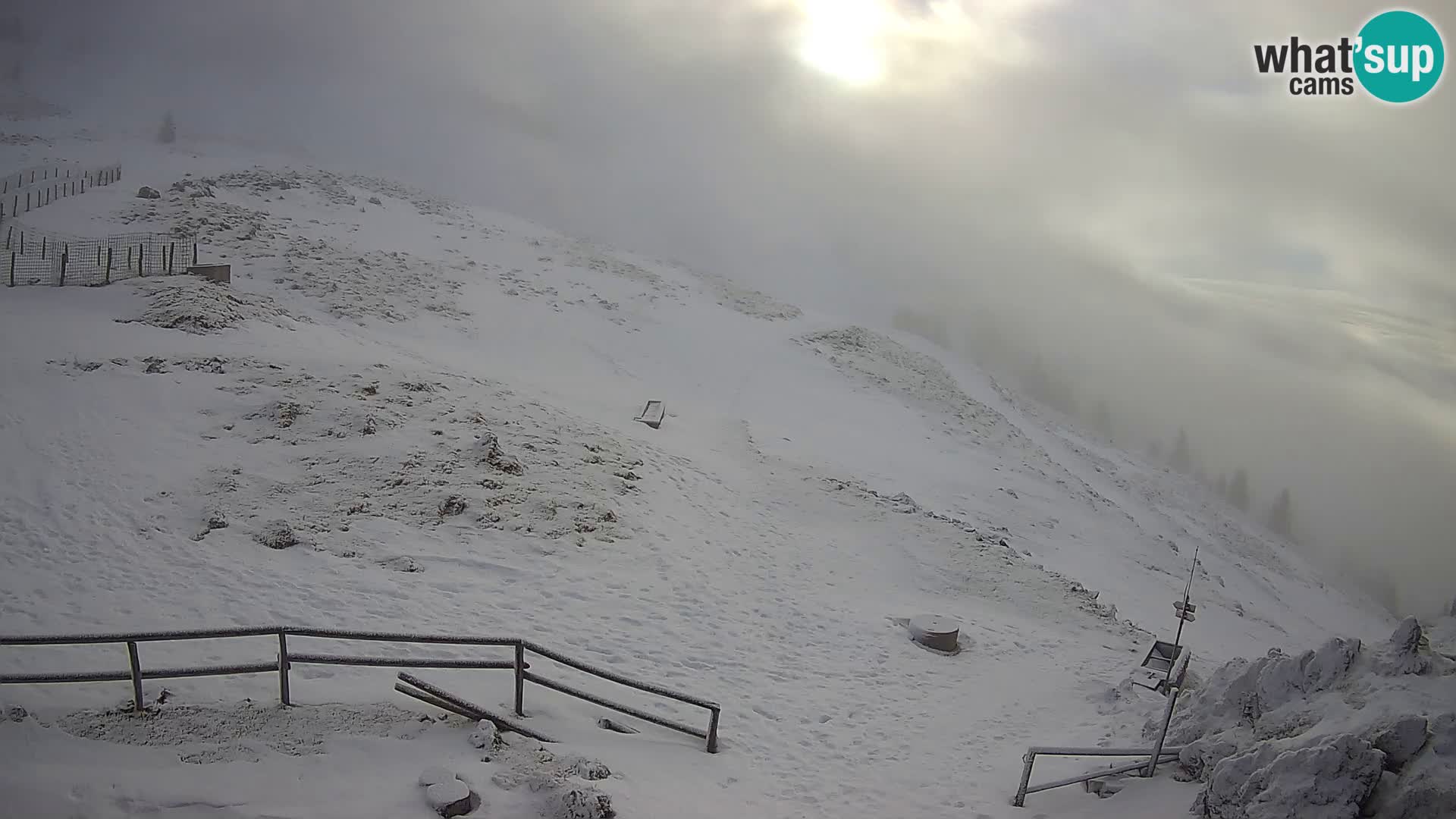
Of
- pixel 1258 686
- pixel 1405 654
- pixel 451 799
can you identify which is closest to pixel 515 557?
pixel 451 799

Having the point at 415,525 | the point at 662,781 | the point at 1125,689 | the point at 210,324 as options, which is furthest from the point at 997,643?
the point at 210,324

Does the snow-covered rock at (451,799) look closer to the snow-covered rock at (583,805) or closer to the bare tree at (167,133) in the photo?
the snow-covered rock at (583,805)

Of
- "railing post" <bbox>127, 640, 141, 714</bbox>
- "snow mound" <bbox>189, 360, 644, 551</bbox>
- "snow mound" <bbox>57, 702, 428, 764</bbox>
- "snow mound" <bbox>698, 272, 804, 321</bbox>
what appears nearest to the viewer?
"snow mound" <bbox>57, 702, 428, 764</bbox>

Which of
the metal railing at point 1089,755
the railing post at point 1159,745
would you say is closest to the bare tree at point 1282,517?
the metal railing at point 1089,755

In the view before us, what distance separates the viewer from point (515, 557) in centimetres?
1518

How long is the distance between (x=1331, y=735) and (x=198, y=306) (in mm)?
27931

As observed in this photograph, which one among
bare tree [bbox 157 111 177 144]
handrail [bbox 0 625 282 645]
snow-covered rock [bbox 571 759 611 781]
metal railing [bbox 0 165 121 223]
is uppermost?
bare tree [bbox 157 111 177 144]

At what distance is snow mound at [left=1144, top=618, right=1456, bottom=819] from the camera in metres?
6.64

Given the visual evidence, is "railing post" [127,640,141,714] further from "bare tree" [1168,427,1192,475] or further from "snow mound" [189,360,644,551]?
"bare tree" [1168,427,1192,475]

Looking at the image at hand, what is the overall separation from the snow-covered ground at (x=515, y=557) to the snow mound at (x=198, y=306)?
0.16 meters

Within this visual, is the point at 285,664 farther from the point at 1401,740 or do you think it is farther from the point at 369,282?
the point at 369,282

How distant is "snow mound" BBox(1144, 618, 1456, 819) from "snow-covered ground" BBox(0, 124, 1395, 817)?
3.61 ft

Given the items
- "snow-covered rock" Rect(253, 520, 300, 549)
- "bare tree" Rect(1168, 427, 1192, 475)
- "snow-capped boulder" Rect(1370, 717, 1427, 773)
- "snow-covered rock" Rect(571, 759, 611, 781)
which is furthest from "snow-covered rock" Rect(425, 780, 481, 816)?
"bare tree" Rect(1168, 427, 1192, 475)

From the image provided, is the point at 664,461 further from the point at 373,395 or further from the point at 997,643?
the point at 997,643
